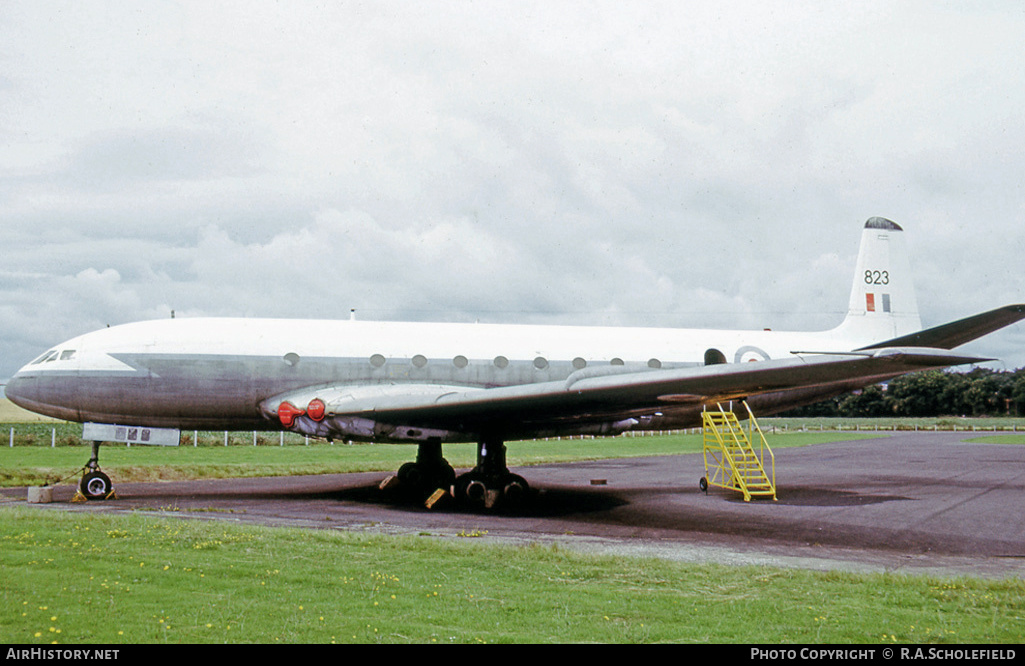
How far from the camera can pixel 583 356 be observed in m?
17.1

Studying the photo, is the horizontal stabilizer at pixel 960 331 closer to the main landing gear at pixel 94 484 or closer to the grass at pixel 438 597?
the grass at pixel 438 597

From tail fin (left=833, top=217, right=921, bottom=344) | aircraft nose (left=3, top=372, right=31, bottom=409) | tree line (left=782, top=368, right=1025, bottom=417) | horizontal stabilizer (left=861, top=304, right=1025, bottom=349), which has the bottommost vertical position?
tree line (left=782, top=368, right=1025, bottom=417)

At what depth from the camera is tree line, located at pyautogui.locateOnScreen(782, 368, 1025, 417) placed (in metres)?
104

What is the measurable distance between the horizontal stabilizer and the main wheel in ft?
49.9

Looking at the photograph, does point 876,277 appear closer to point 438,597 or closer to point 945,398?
point 438,597

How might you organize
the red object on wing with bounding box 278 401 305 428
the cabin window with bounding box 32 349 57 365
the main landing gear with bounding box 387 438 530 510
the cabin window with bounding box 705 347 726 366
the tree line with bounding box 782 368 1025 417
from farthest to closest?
the tree line with bounding box 782 368 1025 417 < the cabin window with bounding box 705 347 726 366 < the cabin window with bounding box 32 349 57 365 < the red object on wing with bounding box 278 401 305 428 < the main landing gear with bounding box 387 438 530 510

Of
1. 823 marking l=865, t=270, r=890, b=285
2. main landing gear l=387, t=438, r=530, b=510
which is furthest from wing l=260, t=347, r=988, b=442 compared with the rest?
823 marking l=865, t=270, r=890, b=285

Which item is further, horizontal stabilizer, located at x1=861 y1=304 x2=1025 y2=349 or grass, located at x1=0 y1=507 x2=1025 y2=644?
horizontal stabilizer, located at x1=861 y1=304 x2=1025 y2=349

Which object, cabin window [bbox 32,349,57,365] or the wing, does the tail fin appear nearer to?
the wing

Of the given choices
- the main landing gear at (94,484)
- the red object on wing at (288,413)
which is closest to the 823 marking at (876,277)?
the red object on wing at (288,413)

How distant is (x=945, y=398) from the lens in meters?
105
